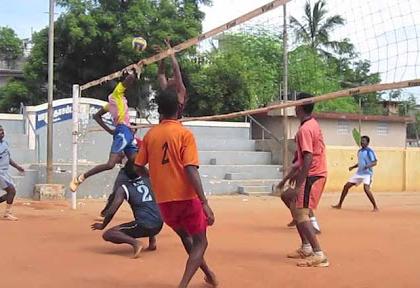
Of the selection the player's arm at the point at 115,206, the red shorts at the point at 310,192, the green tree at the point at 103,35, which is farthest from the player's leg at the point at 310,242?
the green tree at the point at 103,35

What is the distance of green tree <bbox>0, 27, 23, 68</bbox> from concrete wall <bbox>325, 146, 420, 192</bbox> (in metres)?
22.9

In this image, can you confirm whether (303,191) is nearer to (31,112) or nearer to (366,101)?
(31,112)

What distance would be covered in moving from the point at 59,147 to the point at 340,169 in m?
9.06

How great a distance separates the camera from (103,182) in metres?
15.5

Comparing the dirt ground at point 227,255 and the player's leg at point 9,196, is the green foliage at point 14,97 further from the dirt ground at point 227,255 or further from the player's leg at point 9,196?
the player's leg at point 9,196

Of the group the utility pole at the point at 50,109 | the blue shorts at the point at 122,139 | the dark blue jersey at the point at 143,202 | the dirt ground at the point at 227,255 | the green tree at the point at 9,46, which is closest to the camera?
the dirt ground at the point at 227,255

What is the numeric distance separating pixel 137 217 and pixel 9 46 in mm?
32023

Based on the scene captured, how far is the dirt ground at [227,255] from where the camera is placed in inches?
228

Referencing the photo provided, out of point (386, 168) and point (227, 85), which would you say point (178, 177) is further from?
point (227, 85)

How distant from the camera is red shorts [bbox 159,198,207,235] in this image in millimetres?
5137

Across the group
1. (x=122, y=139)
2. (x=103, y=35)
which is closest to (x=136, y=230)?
(x=122, y=139)

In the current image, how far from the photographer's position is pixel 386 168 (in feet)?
72.2

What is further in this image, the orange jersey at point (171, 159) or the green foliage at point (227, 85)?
the green foliage at point (227, 85)

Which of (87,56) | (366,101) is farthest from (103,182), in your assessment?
(366,101)
